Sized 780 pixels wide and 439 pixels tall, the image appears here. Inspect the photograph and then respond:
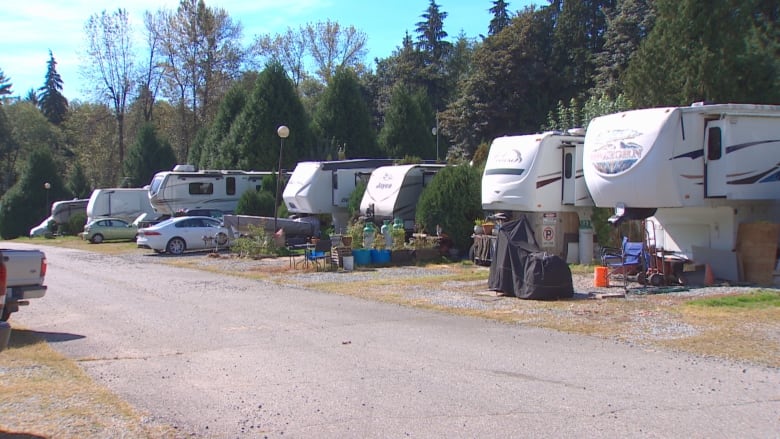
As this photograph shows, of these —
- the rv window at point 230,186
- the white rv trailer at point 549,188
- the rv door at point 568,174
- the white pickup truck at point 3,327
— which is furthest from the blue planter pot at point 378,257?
the rv window at point 230,186

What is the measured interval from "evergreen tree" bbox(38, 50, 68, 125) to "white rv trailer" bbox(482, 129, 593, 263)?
94.6 m

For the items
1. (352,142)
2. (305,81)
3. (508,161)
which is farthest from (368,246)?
(305,81)

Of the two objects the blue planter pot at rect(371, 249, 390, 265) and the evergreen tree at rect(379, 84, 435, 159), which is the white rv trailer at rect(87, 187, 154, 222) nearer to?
the evergreen tree at rect(379, 84, 435, 159)

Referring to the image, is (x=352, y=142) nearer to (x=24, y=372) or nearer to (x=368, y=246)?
(x=368, y=246)

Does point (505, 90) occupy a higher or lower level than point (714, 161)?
higher

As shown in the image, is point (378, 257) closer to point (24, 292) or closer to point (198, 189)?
point (24, 292)

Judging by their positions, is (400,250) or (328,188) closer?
(400,250)

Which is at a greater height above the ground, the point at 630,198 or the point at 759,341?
the point at 630,198

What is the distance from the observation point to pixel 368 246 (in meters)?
20.5

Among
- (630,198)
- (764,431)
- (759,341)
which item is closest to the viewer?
(764,431)

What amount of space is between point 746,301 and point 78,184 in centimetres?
Answer: 5491

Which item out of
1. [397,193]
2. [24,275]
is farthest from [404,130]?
[24,275]

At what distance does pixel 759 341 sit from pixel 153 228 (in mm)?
21456

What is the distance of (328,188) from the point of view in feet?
88.2
